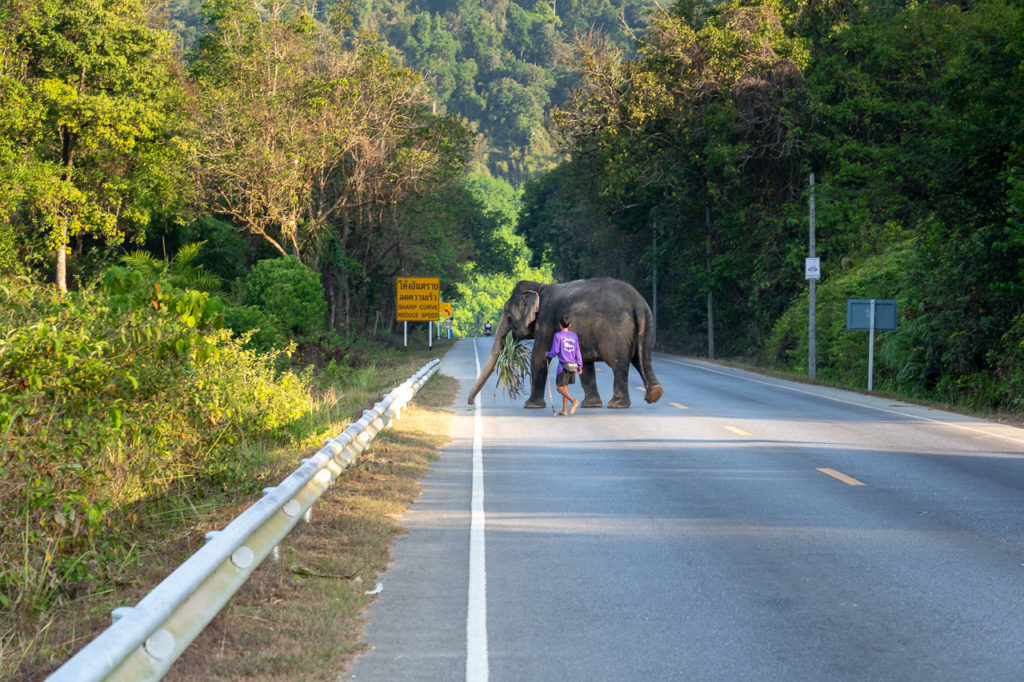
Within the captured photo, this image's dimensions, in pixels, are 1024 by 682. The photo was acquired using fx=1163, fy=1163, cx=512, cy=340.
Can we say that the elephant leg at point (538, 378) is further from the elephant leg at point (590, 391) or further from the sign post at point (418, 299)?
the sign post at point (418, 299)

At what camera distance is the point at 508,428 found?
60.4 feet

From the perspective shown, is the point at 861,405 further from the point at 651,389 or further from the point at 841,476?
the point at 841,476

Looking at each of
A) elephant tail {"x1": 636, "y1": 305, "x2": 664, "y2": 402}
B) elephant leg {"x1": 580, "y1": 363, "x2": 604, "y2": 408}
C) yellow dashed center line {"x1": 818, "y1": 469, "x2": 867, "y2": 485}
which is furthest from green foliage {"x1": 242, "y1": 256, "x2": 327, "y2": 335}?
yellow dashed center line {"x1": 818, "y1": 469, "x2": 867, "y2": 485}

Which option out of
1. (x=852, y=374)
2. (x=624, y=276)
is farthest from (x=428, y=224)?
(x=852, y=374)

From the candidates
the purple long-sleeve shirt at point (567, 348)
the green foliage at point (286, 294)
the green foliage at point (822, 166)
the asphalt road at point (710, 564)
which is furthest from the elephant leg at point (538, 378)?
the green foliage at point (286, 294)

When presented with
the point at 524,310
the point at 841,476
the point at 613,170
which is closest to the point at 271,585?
the point at 841,476

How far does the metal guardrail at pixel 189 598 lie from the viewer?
14.4ft

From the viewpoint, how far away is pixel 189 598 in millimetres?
5652

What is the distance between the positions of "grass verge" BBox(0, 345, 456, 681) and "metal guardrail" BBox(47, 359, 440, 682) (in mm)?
305

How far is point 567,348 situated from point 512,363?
11.4 ft

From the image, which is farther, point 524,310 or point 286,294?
point 286,294

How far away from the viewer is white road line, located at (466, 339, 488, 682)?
6093 millimetres

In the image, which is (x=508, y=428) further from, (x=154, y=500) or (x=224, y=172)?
(x=224, y=172)

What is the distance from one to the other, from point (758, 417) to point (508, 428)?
14.8ft
